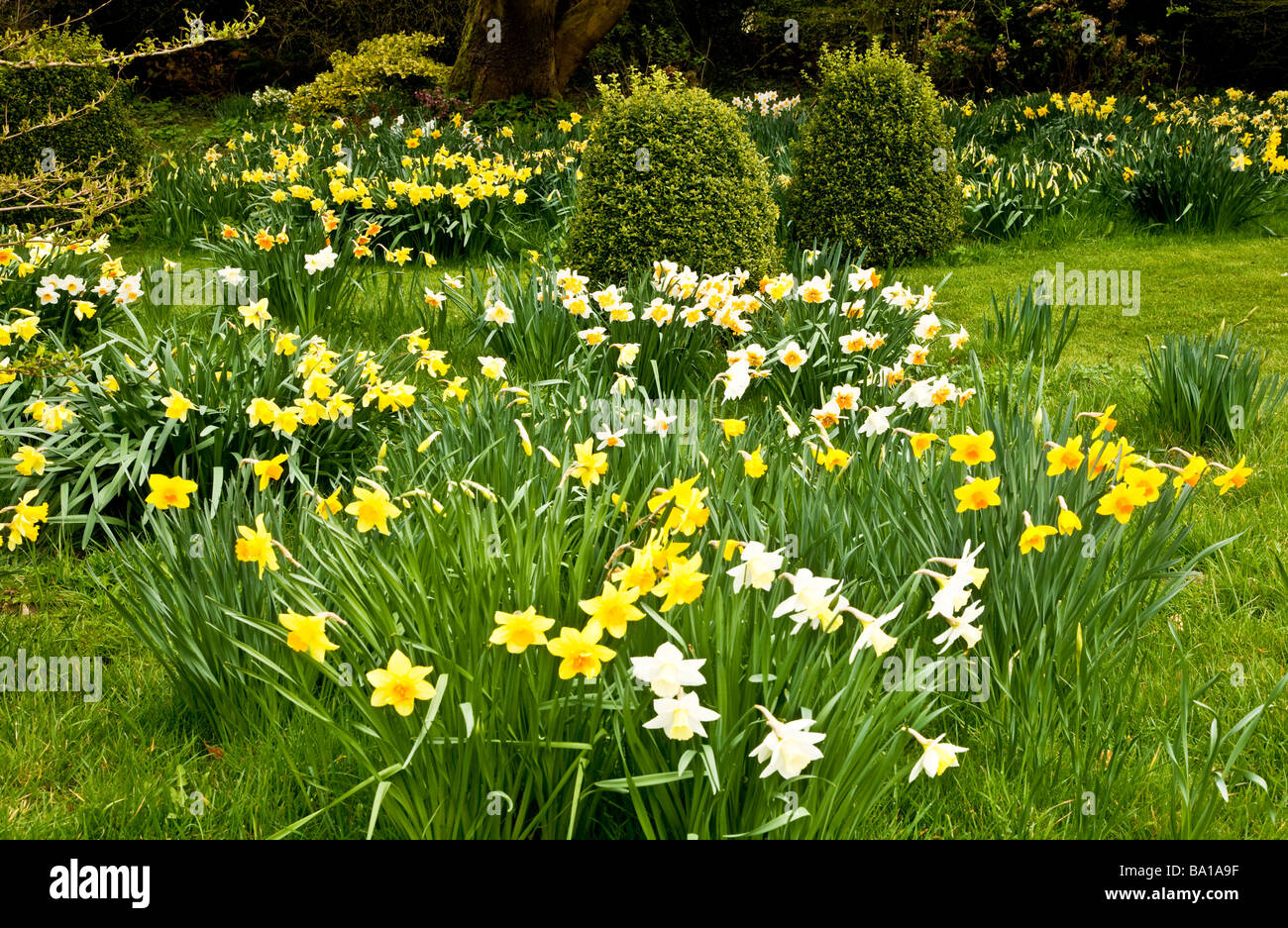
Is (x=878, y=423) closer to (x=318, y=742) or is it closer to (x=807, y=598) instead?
(x=807, y=598)

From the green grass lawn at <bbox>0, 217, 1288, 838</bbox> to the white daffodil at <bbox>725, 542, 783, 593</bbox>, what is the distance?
58cm

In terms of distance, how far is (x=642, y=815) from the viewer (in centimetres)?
157

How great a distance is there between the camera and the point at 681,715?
1.49 m

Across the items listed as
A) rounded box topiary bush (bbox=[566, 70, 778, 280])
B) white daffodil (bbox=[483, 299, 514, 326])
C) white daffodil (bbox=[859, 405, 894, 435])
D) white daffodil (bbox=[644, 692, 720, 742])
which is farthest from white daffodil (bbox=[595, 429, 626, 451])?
rounded box topiary bush (bbox=[566, 70, 778, 280])

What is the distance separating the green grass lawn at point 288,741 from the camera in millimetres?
1881

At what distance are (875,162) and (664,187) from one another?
195 centimetres

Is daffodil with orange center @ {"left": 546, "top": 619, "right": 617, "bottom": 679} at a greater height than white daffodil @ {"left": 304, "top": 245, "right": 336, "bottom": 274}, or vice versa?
white daffodil @ {"left": 304, "top": 245, "right": 336, "bottom": 274}

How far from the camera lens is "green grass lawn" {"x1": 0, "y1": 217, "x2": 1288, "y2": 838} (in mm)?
1881

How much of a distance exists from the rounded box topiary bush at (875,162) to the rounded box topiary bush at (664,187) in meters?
1.37

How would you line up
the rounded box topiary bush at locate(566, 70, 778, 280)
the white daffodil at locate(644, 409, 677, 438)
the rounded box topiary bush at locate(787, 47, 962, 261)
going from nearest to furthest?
the white daffodil at locate(644, 409, 677, 438)
the rounded box topiary bush at locate(566, 70, 778, 280)
the rounded box topiary bush at locate(787, 47, 962, 261)

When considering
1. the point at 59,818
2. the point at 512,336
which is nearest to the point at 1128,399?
the point at 512,336

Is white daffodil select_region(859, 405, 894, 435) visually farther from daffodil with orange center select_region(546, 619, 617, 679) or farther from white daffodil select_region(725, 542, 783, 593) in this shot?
daffodil with orange center select_region(546, 619, 617, 679)

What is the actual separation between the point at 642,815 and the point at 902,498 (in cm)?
112
